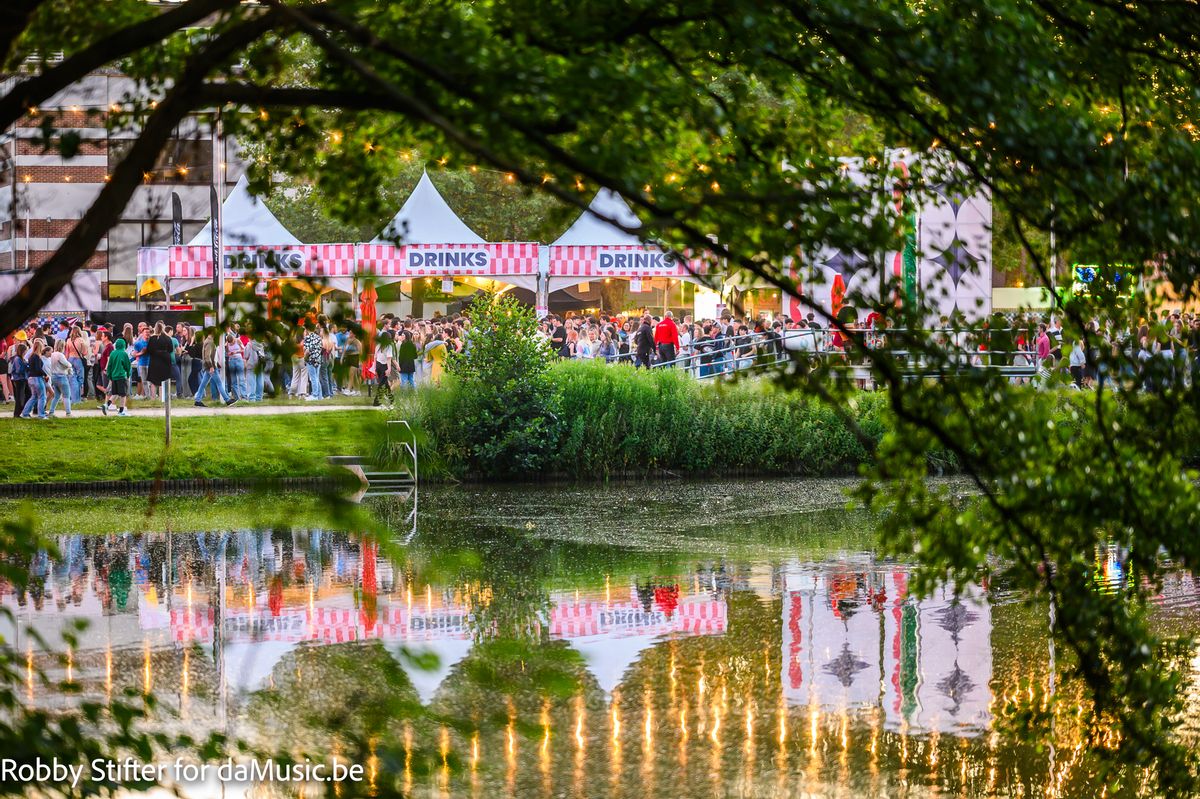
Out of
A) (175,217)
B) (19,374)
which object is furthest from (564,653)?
(19,374)

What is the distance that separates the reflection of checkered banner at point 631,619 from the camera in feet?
43.5

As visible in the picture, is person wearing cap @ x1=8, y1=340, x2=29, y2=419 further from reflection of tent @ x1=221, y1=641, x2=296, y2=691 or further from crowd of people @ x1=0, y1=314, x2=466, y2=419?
reflection of tent @ x1=221, y1=641, x2=296, y2=691

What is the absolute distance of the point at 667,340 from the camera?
31.4 metres

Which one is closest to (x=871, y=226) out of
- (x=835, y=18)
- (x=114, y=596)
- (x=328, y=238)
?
(x=835, y=18)

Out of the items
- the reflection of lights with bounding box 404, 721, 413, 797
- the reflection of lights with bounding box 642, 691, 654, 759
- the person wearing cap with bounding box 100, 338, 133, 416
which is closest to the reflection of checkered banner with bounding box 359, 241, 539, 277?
the person wearing cap with bounding box 100, 338, 133, 416

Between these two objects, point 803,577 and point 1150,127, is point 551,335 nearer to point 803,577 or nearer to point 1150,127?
point 803,577

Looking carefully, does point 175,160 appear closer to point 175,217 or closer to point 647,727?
point 175,217

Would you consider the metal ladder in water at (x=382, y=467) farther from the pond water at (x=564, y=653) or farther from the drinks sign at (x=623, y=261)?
the drinks sign at (x=623, y=261)

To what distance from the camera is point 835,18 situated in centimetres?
496

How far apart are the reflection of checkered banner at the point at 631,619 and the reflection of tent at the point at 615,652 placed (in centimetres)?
21

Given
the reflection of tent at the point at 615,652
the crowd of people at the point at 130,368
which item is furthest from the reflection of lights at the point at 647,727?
the crowd of people at the point at 130,368

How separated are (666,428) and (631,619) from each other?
12867 mm

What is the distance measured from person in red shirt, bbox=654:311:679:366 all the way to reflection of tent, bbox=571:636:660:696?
18.2 m

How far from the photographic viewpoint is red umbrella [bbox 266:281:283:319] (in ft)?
19.9
